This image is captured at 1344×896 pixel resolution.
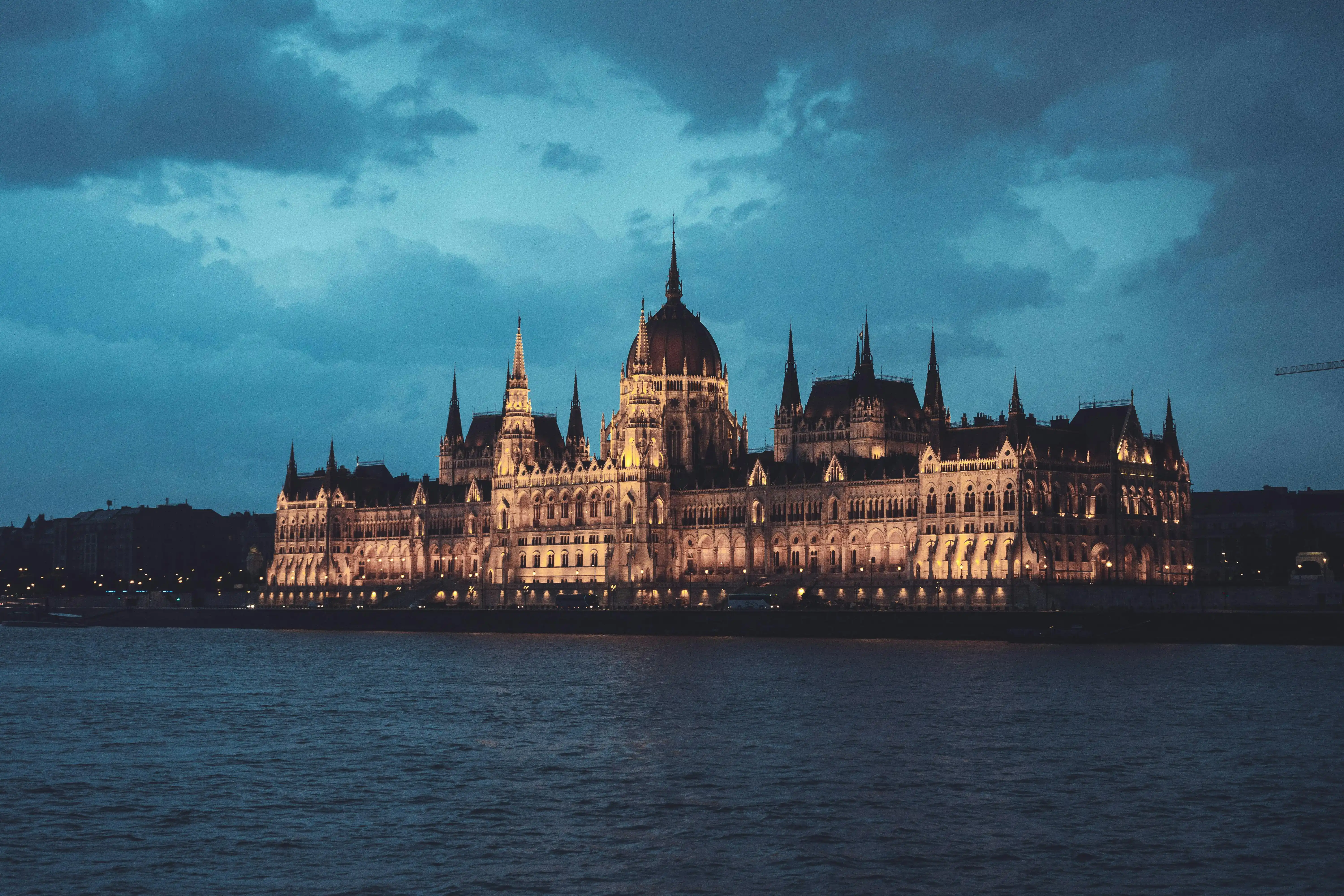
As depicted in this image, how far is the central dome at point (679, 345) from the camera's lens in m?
177

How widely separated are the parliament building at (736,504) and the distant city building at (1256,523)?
1264 cm

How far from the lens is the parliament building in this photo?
140 m

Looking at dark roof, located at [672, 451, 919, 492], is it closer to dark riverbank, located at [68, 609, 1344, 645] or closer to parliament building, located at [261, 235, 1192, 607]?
parliament building, located at [261, 235, 1192, 607]

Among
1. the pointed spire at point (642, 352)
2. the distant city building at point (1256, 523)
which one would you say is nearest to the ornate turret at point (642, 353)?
the pointed spire at point (642, 352)

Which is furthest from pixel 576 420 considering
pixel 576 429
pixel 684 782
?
pixel 684 782

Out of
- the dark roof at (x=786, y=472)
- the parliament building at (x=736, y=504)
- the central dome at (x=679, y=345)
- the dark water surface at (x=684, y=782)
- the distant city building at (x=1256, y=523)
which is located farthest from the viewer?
the central dome at (x=679, y=345)

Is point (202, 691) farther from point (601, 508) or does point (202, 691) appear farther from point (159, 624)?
point (159, 624)

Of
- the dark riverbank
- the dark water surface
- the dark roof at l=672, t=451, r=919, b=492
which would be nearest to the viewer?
the dark water surface

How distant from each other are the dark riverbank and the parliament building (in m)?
9.12

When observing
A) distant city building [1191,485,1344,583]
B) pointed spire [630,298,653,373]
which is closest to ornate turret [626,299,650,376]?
pointed spire [630,298,653,373]

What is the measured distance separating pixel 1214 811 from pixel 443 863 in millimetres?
20450

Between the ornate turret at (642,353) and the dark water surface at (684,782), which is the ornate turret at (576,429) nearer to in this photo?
the ornate turret at (642,353)

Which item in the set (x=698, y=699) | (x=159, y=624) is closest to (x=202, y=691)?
(x=698, y=699)

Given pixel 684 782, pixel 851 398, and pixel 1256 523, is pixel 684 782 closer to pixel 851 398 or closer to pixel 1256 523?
pixel 851 398
